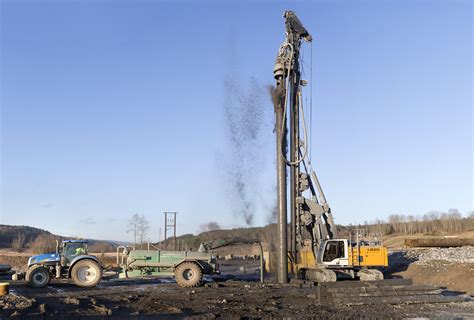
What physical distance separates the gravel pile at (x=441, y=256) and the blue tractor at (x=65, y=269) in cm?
1771

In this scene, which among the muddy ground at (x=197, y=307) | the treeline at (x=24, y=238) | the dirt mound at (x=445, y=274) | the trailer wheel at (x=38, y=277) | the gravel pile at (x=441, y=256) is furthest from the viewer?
the treeline at (x=24, y=238)

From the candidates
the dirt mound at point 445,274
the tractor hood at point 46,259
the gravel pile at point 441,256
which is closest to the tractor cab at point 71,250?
the tractor hood at point 46,259

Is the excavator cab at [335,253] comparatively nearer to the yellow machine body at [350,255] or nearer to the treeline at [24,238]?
the yellow machine body at [350,255]

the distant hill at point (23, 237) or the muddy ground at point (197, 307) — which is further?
the distant hill at point (23, 237)

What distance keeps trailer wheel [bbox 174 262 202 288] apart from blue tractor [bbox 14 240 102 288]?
361 centimetres

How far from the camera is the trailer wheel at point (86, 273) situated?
2122 centimetres

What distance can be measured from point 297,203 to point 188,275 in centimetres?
666

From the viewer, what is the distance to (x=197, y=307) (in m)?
15.3

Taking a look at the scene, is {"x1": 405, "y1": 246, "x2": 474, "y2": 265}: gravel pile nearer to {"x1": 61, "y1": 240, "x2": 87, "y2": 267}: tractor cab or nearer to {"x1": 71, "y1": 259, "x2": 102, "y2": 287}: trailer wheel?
{"x1": 71, "y1": 259, "x2": 102, "y2": 287}: trailer wheel

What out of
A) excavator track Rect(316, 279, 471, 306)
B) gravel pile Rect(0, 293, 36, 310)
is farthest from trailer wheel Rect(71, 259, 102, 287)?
excavator track Rect(316, 279, 471, 306)

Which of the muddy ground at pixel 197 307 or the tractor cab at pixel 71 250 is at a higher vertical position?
the tractor cab at pixel 71 250

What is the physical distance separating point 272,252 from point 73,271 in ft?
45.9

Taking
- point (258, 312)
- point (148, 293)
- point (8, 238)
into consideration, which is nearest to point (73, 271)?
point (148, 293)

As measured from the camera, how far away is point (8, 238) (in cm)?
10156
